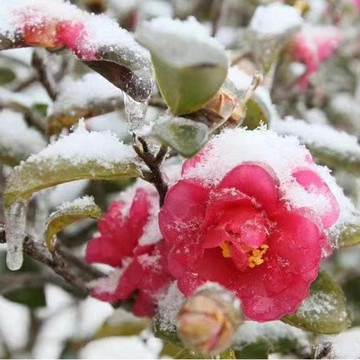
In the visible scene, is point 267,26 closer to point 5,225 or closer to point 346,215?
point 346,215

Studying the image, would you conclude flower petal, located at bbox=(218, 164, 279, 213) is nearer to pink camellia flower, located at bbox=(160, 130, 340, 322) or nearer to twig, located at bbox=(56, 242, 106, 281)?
pink camellia flower, located at bbox=(160, 130, 340, 322)

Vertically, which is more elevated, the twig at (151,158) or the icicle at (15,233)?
the twig at (151,158)

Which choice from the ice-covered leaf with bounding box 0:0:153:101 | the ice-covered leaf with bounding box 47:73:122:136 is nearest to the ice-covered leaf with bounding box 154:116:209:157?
the ice-covered leaf with bounding box 0:0:153:101

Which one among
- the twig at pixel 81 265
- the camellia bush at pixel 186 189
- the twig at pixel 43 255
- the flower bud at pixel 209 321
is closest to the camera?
the flower bud at pixel 209 321

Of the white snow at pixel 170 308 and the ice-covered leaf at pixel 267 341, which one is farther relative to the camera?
the ice-covered leaf at pixel 267 341

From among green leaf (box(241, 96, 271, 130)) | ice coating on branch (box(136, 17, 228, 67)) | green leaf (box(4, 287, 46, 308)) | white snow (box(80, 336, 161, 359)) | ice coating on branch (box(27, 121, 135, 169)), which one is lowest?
Answer: white snow (box(80, 336, 161, 359))

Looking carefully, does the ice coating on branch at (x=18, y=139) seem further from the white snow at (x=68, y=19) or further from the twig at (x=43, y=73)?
the white snow at (x=68, y=19)

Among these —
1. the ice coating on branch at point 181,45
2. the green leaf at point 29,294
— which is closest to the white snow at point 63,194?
the green leaf at point 29,294
